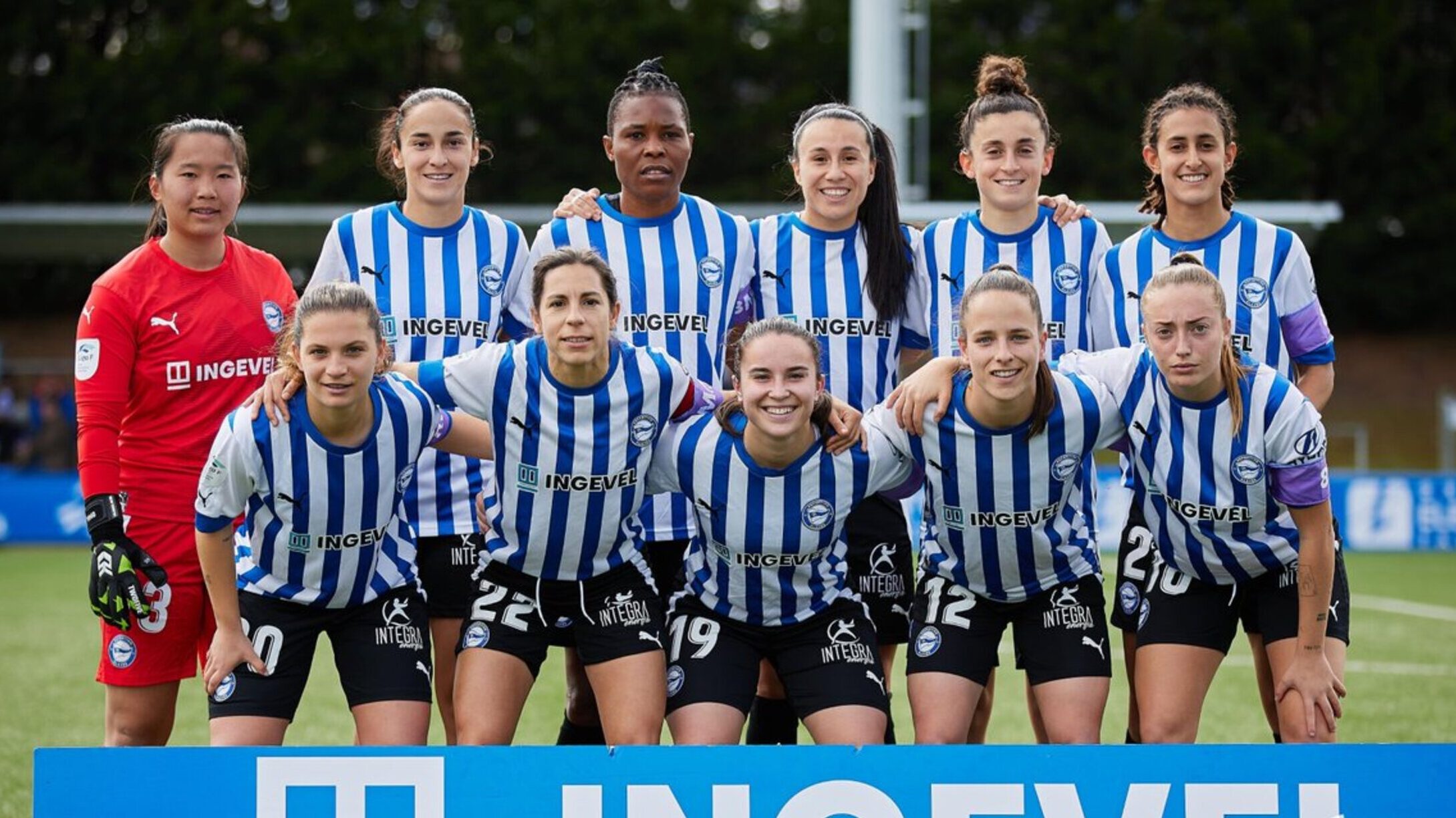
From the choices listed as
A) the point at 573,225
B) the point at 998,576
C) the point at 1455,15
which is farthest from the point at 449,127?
the point at 1455,15

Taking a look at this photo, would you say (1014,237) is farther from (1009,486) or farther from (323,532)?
(323,532)

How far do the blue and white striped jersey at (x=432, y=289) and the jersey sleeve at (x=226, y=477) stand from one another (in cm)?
58

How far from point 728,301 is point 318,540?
4.45 ft

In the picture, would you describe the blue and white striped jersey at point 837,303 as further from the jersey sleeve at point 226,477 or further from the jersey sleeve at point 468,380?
the jersey sleeve at point 226,477

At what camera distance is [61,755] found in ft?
10.2

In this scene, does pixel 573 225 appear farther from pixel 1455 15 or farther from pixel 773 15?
pixel 1455 15

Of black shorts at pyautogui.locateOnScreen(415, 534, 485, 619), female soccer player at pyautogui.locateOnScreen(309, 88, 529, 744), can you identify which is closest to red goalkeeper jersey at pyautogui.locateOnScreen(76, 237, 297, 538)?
female soccer player at pyautogui.locateOnScreen(309, 88, 529, 744)

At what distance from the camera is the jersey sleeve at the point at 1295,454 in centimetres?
379

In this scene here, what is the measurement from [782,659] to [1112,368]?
1144 millimetres

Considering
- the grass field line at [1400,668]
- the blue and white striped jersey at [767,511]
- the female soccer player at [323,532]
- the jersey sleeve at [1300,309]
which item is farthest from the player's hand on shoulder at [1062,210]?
the grass field line at [1400,668]

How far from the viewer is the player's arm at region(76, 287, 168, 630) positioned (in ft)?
12.8

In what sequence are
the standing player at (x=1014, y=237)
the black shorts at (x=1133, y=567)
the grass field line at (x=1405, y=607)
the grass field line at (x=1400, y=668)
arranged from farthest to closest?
the grass field line at (x=1405, y=607) < the grass field line at (x=1400, y=668) < the standing player at (x=1014, y=237) < the black shorts at (x=1133, y=567)

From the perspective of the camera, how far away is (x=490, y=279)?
434 centimetres

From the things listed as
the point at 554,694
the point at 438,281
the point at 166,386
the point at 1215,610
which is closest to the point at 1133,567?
the point at 1215,610
